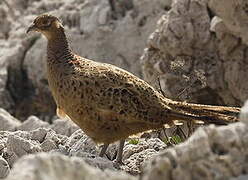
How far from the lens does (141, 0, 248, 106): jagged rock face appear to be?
10289 mm

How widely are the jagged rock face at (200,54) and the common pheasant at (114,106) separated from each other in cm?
262

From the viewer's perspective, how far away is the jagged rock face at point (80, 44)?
45.2ft

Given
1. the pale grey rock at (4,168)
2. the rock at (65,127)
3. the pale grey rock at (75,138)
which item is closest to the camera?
the pale grey rock at (4,168)

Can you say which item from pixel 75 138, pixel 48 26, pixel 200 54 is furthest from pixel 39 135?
pixel 200 54

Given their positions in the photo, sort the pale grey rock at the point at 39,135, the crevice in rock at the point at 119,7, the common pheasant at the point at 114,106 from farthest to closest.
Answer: the crevice in rock at the point at 119,7, the pale grey rock at the point at 39,135, the common pheasant at the point at 114,106

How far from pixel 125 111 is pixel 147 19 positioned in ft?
21.8

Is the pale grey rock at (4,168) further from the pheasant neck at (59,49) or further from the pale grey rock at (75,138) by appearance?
the pheasant neck at (59,49)

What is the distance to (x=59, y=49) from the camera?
25.8 feet

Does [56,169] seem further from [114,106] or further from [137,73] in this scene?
[137,73]

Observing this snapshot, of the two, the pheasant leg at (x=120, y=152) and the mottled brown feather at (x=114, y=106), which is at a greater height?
the mottled brown feather at (x=114, y=106)

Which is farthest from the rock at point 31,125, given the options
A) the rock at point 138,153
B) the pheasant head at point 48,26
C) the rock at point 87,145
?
the rock at point 138,153

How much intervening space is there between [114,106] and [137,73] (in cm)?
624

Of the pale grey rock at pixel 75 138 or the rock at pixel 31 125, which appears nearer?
the pale grey rock at pixel 75 138

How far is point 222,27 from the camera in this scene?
10.3 metres
